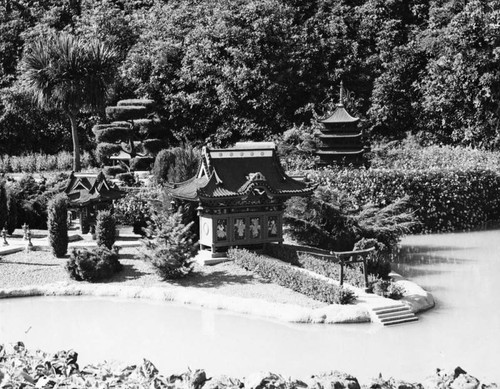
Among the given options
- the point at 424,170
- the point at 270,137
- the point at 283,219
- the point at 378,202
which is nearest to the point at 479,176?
the point at 424,170

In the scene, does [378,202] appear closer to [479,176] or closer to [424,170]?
[424,170]

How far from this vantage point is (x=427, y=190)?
1319 inches

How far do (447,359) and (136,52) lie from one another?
4058 centimetres

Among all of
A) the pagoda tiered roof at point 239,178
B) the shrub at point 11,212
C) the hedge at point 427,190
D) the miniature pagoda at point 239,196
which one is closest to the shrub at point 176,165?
the pagoda tiered roof at point 239,178

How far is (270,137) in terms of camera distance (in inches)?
1844

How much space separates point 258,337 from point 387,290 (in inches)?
189

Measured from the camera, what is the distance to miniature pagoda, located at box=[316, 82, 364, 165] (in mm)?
36250

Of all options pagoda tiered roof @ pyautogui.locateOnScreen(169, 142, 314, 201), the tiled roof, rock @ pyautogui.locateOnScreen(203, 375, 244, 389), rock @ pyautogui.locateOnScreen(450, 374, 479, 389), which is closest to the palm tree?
the tiled roof

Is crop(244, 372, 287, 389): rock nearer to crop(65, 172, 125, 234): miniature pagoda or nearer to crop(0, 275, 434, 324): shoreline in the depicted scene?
crop(0, 275, 434, 324): shoreline

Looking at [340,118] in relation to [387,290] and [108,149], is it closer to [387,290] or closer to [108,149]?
[108,149]

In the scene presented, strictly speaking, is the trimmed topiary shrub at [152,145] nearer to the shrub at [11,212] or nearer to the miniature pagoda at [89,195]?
the miniature pagoda at [89,195]

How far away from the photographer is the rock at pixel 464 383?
10867mm

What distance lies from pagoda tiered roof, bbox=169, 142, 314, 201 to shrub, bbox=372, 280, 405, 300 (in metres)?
5.52

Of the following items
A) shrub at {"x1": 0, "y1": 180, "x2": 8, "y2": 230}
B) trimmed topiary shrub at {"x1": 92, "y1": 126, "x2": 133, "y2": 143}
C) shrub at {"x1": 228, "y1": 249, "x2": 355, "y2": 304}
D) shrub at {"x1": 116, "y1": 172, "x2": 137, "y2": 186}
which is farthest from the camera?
trimmed topiary shrub at {"x1": 92, "y1": 126, "x2": 133, "y2": 143}
